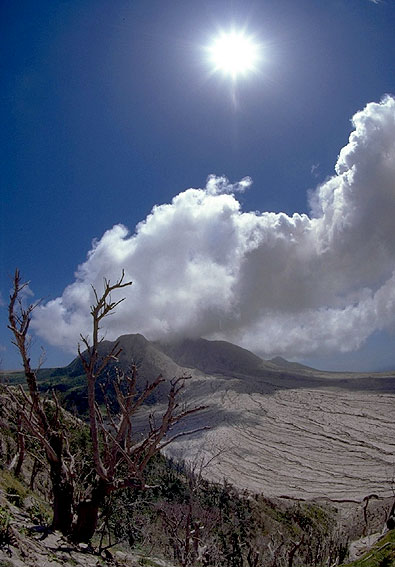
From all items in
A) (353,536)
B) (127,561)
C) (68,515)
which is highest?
(68,515)

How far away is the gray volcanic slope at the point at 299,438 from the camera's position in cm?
7564

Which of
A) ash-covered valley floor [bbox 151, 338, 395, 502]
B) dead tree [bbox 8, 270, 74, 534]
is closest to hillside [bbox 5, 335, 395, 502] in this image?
ash-covered valley floor [bbox 151, 338, 395, 502]

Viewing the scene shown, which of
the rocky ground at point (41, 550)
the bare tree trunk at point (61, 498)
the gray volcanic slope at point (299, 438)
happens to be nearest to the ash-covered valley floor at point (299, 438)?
the gray volcanic slope at point (299, 438)

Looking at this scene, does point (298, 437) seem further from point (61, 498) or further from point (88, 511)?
point (61, 498)

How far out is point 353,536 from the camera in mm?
43969

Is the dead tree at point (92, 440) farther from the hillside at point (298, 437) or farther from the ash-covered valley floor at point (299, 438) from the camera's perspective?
the ash-covered valley floor at point (299, 438)

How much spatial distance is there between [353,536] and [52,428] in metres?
50.7

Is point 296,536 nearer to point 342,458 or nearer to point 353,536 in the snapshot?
point 353,536

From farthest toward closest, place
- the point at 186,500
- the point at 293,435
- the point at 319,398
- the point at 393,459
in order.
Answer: the point at 319,398 < the point at 293,435 < the point at 393,459 < the point at 186,500

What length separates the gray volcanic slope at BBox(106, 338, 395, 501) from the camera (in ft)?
248

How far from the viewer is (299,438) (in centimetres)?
10556

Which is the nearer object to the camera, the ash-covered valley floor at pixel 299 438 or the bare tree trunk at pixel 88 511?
the bare tree trunk at pixel 88 511

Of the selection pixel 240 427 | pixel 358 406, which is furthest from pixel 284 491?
pixel 358 406

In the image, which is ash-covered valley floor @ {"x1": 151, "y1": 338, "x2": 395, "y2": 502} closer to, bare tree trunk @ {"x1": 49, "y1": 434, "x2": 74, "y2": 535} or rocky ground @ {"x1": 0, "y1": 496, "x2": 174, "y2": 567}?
bare tree trunk @ {"x1": 49, "y1": 434, "x2": 74, "y2": 535}
